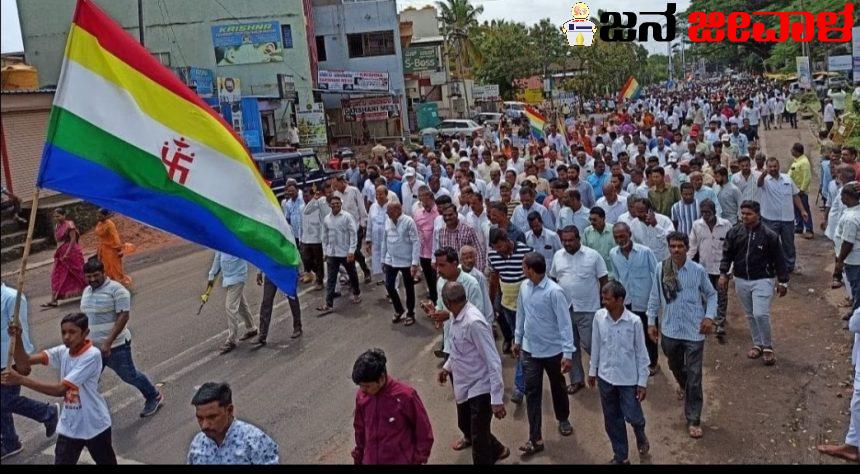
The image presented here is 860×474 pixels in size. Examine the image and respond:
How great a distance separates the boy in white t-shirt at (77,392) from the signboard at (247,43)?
3014 centimetres

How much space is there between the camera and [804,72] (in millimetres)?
32844

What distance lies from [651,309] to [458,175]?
19.9 feet

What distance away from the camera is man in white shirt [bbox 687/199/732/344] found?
7.61 meters

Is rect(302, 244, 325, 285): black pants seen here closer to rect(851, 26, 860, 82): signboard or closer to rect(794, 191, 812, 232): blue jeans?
rect(794, 191, 812, 232): blue jeans

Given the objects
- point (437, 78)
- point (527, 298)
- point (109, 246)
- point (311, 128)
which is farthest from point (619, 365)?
point (437, 78)

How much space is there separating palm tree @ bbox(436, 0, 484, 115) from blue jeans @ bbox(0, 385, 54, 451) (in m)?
42.3

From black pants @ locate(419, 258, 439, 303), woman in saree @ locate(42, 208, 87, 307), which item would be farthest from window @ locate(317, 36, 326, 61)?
black pants @ locate(419, 258, 439, 303)

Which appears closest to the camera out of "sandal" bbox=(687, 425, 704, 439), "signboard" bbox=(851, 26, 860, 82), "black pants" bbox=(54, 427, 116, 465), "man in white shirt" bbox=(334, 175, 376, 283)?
"black pants" bbox=(54, 427, 116, 465)

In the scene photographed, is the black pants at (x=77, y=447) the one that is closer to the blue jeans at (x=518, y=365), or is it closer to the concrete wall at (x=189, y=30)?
the blue jeans at (x=518, y=365)

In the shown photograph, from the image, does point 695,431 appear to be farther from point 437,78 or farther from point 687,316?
point 437,78

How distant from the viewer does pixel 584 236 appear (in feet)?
24.3

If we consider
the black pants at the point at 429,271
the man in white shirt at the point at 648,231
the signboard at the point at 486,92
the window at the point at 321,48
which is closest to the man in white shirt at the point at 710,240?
the man in white shirt at the point at 648,231

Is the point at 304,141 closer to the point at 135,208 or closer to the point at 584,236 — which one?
the point at 584,236

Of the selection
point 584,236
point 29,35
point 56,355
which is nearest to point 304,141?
point 29,35
